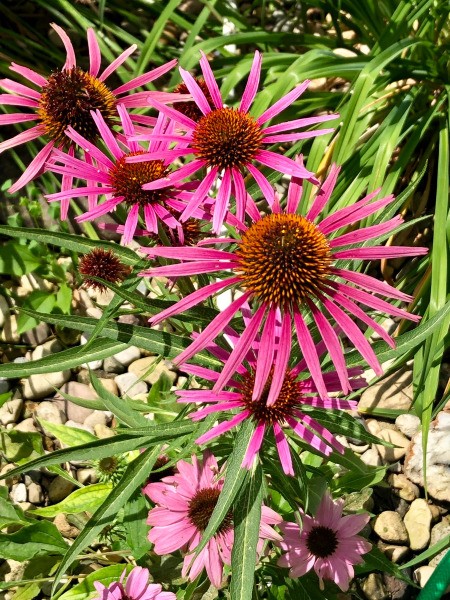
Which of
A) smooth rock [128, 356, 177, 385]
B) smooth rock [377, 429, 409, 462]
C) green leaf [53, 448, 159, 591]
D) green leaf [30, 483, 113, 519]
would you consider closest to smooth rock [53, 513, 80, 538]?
green leaf [30, 483, 113, 519]

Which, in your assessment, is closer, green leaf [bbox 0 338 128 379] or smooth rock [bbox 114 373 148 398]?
green leaf [bbox 0 338 128 379]

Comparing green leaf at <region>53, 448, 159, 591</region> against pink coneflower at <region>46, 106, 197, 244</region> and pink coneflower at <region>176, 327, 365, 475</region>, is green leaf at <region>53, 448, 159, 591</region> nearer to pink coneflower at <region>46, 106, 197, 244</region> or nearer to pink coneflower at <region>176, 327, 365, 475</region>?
pink coneflower at <region>176, 327, 365, 475</region>

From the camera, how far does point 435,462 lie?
1829 mm

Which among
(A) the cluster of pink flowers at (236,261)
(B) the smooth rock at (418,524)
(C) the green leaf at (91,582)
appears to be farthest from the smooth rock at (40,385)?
(B) the smooth rock at (418,524)

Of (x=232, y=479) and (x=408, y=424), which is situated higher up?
(x=408, y=424)

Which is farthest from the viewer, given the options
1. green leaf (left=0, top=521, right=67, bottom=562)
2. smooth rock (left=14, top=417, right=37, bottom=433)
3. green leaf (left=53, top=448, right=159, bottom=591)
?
smooth rock (left=14, top=417, right=37, bottom=433)

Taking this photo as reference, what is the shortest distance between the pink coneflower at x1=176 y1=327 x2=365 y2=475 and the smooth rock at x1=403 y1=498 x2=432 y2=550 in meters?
0.77

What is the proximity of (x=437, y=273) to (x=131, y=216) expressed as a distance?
90cm

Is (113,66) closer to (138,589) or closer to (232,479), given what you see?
(232,479)

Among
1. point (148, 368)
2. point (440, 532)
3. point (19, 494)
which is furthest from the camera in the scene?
point (148, 368)

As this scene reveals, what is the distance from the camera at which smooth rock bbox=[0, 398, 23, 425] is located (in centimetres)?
200

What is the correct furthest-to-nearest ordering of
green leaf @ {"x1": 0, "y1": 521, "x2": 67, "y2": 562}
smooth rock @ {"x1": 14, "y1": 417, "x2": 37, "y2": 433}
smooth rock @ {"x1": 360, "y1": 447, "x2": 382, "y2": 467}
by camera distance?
smooth rock @ {"x1": 14, "y1": 417, "x2": 37, "y2": 433} < smooth rock @ {"x1": 360, "y1": 447, "x2": 382, "y2": 467} < green leaf @ {"x1": 0, "y1": 521, "x2": 67, "y2": 562}

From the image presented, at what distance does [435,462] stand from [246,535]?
96 cm

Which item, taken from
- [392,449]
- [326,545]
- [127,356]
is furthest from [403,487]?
[127,356]
